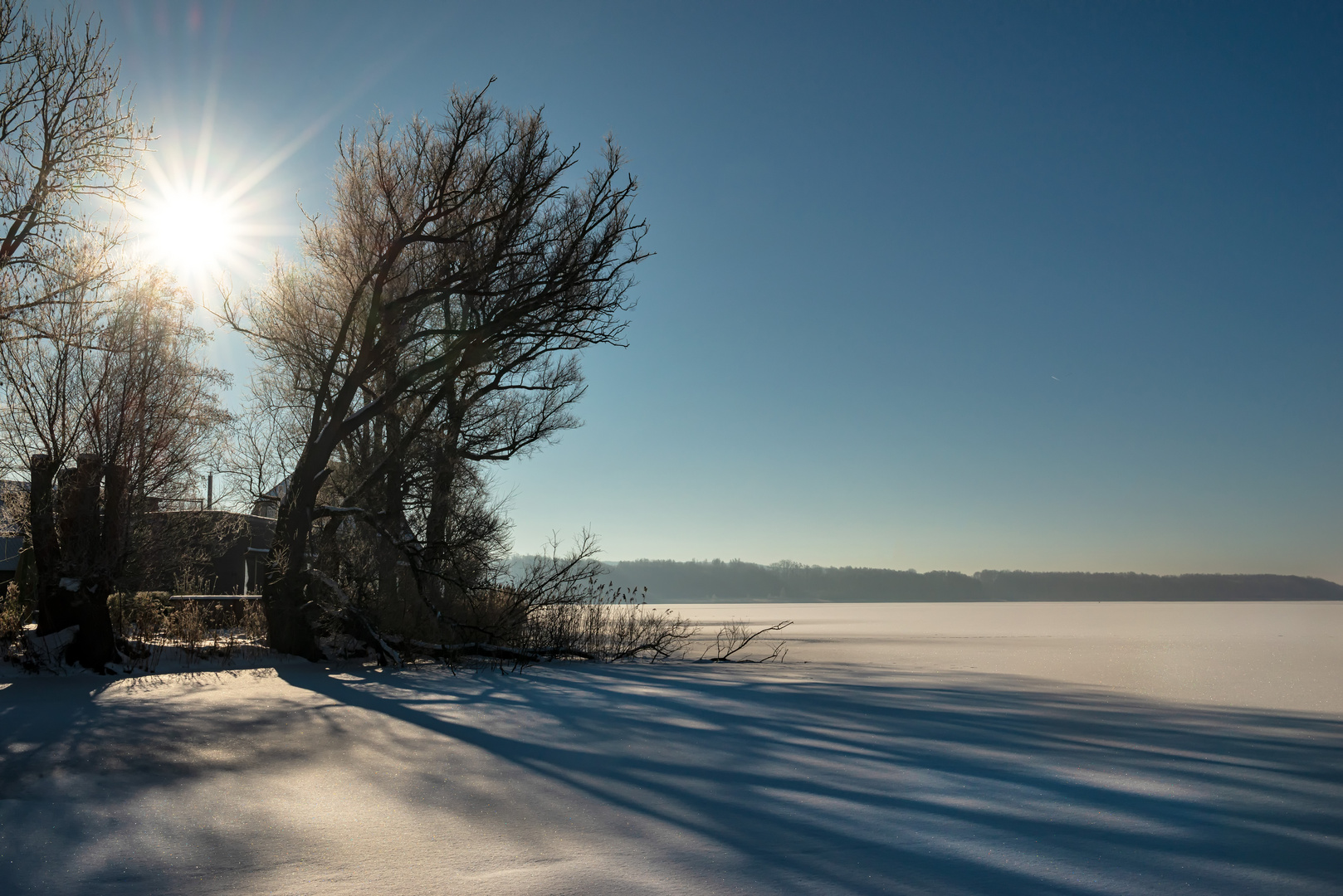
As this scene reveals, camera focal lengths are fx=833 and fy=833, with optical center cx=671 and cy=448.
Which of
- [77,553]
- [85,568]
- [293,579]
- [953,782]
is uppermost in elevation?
[77,553]

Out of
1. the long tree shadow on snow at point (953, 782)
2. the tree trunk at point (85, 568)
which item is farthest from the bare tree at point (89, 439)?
the long tree shadow on snow at point (953, 782)

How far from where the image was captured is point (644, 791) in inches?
186

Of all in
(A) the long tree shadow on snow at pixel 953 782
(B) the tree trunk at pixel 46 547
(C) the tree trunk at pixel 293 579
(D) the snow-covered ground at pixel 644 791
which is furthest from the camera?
(C) the tree trunk at pixel 293 579

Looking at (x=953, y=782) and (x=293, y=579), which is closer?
(x=953, y=782)

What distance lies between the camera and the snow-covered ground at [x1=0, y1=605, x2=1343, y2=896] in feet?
11.0

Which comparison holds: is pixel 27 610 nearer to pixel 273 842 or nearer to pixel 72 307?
pixel 72 307

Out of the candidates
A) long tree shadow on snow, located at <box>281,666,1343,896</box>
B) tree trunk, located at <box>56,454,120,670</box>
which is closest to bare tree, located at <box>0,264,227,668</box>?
tree trunk, located at <box>56,454,120,670</box>

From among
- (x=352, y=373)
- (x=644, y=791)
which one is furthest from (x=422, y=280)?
(x=644, y=791)

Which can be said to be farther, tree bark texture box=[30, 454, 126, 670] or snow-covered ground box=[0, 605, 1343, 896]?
tree bark texture box=[30, 454, 126, 670]

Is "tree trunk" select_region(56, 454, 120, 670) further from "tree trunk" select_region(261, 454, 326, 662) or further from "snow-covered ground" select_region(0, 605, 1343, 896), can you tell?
"tree trunk" select_region(261, 454, 326, 662)

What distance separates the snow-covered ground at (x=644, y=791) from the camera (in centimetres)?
336

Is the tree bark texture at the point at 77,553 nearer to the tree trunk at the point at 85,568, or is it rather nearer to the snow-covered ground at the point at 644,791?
the tree trunk at the point at 85,568

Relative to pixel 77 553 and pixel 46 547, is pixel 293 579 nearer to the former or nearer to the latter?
pixel 77 553

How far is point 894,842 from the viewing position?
381cm
